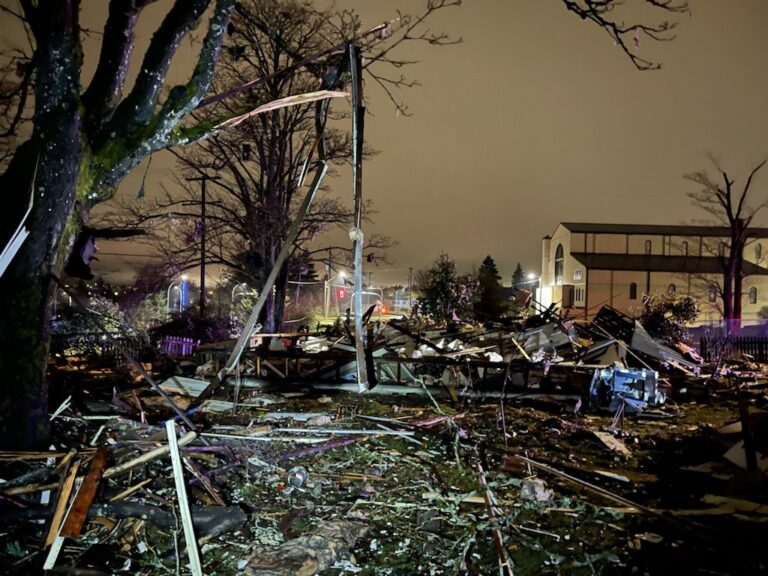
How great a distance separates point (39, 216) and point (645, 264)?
40267 mm

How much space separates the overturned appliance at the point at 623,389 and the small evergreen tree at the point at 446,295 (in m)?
14.6

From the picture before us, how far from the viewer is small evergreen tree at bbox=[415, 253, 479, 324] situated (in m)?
24.8

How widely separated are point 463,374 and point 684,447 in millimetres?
Answer: 4927

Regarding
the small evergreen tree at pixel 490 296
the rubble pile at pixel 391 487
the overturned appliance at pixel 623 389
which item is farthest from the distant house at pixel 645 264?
the rubble pile at pixel 391 487

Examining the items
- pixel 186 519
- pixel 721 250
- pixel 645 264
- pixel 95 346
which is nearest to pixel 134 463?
pixel 186 519

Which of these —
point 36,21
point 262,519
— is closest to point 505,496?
point 262,519

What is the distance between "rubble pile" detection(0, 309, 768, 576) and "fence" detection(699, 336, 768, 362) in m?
7.37

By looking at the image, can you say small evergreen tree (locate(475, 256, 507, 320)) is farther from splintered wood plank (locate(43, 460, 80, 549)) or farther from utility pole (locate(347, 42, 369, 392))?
splintered wood plank (locate(43, 460, 80, 549))

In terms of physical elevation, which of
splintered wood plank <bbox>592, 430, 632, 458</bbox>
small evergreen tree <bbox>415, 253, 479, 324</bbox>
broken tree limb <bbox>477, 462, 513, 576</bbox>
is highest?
small evergreen tree <bbox>415, 253, 479, 324</bbox>

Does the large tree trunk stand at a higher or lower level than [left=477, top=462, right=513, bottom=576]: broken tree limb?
higher

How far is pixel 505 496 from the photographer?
17.0ft

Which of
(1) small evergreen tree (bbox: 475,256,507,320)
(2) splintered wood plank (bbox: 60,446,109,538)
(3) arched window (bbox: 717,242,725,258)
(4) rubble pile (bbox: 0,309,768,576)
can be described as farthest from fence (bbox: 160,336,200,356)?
(3) arched window (bbox: 717,242,725,258)

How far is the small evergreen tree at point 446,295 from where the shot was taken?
2483 cm

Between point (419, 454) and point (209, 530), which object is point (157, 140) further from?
point (419, 454)
